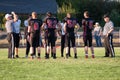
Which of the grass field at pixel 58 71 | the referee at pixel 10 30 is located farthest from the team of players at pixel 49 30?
the grass field at pixel 58 71

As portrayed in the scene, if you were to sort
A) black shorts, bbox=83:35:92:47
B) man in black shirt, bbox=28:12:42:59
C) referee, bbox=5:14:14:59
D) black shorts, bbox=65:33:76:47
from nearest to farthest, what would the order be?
man in black shirt, bbox=28:12:42:59, referee, bbox=5:14:14:59, black shorts, bbox=65:33:76:47, black shorts, bbox=83:35:92:47

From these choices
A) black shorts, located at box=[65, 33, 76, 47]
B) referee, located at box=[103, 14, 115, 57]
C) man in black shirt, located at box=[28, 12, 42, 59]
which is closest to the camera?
man in black shirt, located at box=[28, 12, 42, 59]

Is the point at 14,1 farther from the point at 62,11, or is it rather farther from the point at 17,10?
the point at 62,11

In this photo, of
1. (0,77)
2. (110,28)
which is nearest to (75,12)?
(110,28)

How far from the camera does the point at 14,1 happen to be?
220 feet

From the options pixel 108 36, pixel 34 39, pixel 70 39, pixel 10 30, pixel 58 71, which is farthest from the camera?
pixel 108 36

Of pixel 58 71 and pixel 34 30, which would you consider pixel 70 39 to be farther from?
pixel 58 71

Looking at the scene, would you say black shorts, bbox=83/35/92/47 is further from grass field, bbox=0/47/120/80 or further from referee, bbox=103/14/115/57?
grass field, bbox=0/47/120/80

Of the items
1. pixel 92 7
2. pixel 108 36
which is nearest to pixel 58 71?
pixel 108 36

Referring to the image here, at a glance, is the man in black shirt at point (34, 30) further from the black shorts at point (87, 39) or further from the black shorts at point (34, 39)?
the black shorts at point (87, 39)

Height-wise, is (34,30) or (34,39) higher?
(34,30)

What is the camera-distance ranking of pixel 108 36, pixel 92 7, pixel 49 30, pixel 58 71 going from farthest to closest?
1. pixel 92 7
2. pixel 108 36
3. pixel 49 30
4. pixel 58 71

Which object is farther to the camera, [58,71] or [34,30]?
[34,30]

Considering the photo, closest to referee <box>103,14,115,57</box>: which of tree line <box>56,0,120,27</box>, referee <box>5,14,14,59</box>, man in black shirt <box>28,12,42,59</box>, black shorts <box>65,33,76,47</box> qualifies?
black shorts <box>65,33,76,47</box>
